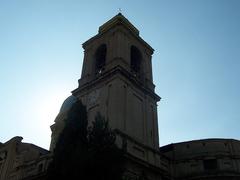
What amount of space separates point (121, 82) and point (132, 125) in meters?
3.20

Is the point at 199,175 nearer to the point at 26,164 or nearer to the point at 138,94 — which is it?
the point at 138,94

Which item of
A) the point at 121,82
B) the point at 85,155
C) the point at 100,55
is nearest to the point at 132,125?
the point at 121,82

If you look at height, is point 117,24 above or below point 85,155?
above

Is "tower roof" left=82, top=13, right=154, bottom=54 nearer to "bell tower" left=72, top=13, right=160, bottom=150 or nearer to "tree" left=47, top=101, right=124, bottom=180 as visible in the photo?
"bell tower" left=72, top=13, right=160, bottom=150

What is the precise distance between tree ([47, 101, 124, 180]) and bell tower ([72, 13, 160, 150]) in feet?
23.0

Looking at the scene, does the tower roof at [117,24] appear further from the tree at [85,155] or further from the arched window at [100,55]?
the tree at [85,155]

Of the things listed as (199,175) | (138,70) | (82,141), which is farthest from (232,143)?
(82,141)

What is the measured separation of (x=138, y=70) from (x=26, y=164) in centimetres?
1147

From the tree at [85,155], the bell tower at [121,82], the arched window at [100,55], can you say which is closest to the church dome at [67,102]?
the bell tower at [121,82]

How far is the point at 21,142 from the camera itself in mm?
27078

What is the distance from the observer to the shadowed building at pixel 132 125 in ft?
71.9

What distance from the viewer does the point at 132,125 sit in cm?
2297

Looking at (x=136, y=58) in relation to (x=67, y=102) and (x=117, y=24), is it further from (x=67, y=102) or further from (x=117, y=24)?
(x=67, y=102)

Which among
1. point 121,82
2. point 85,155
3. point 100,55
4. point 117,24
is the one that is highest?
point 117,24
